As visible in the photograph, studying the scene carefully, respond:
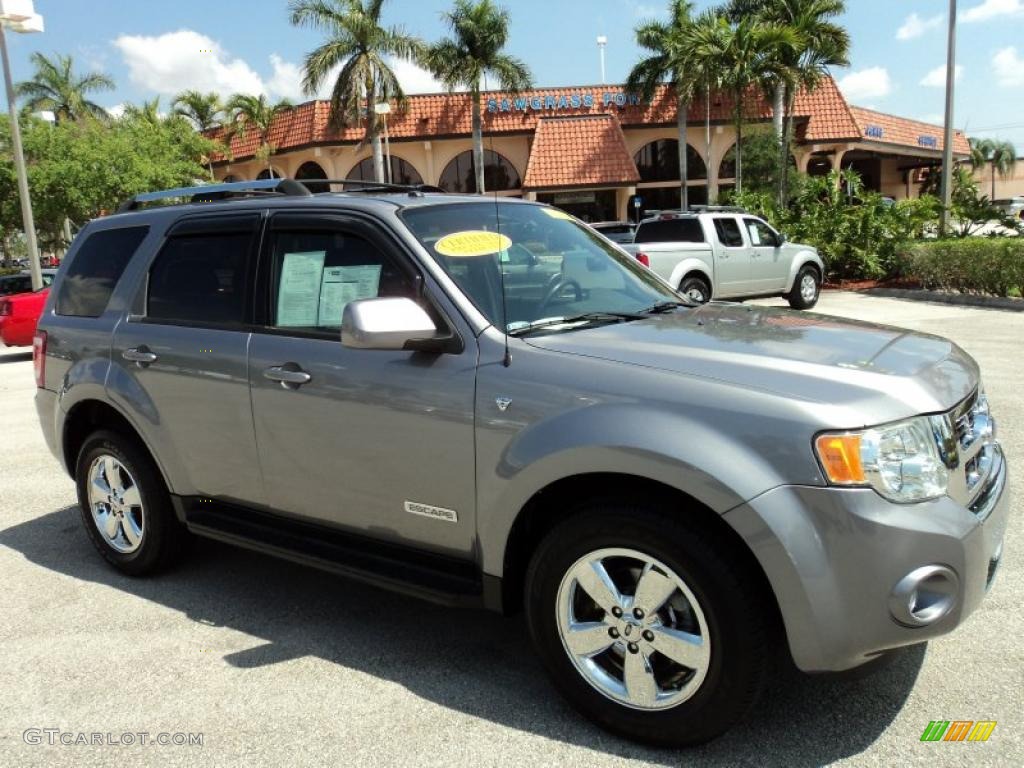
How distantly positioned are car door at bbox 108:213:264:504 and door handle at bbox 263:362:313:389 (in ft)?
0.64

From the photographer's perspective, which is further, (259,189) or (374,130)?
(374,130)

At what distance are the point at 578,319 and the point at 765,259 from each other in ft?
45.5

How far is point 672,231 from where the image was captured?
619 inches

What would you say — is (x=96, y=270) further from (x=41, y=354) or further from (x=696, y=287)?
(x=696, y=287)

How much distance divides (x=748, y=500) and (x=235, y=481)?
2.40 m

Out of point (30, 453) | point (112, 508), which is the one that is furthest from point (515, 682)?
point (30, 453)


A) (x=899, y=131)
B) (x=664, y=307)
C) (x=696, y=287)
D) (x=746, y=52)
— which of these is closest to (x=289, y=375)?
(x=664, y=307)

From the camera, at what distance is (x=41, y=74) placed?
47.8 meters

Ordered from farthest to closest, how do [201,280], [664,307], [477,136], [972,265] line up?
[477,136] < [972,265] < [201,280] < [664,307]

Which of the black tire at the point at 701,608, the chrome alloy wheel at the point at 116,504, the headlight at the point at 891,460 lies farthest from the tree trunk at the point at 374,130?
the headlight at the point at 891,460

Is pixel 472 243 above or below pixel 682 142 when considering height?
below

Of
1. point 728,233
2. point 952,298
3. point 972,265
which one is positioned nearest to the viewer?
point 728,233

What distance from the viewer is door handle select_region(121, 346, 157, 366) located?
4.04 meters

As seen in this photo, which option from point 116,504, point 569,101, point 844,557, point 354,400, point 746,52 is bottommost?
point 116,504
